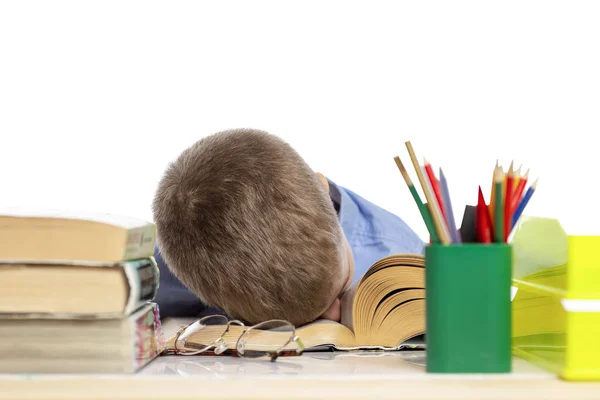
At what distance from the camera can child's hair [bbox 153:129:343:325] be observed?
0.87m

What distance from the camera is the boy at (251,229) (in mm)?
874

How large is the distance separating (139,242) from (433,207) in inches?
11.1

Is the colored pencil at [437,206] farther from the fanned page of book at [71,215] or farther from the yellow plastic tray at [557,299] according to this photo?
the fanned page of book at [71,215]

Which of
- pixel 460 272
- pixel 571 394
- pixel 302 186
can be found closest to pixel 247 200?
pixel 302 186

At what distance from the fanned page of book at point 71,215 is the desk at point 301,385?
14cm

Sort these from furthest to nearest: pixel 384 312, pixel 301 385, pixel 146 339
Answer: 1. pixel 384 312
2. pixel 146 339
3. pixel 301 385

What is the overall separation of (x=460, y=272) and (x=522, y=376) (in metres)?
0.10

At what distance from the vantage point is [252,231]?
867mm

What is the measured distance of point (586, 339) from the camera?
0.59 metres

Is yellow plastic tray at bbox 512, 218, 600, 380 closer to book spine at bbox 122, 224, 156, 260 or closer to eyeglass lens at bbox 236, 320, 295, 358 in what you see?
eyeglass lens at bbox 236, 320, 295, 358

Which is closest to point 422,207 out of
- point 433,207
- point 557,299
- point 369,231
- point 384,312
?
point 433,207

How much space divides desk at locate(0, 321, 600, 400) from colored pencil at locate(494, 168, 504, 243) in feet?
0.40

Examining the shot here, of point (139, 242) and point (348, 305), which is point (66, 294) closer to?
point (139, 242)

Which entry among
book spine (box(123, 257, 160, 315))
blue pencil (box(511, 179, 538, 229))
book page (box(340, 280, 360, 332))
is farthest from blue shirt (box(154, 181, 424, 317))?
blue pencil (box(511, 179, 538, 229))
